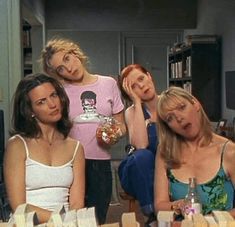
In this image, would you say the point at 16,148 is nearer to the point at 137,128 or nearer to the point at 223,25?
the point at 137,128

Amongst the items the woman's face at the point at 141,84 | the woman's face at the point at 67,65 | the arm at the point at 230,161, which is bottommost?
the arm at the point at 230,161

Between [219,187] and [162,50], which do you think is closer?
[219,187]

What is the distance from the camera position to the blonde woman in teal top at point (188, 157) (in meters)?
1.65

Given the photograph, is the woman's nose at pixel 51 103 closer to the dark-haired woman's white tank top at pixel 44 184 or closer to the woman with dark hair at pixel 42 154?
the woman with dark hair at pixel 42 154

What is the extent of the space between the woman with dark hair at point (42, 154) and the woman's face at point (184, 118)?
1.12 ft

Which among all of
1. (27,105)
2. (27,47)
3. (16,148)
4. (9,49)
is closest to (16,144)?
(16,148)

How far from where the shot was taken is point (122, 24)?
6086 millimetres

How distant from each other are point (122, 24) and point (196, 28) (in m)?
0.89

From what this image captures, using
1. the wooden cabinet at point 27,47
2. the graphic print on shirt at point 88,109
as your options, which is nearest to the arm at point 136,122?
the graphic print on shirt at point 88,109

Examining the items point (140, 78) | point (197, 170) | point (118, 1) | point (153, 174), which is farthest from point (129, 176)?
point (118, 1)

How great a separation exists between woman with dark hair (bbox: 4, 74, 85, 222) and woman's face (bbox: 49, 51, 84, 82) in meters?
0.29

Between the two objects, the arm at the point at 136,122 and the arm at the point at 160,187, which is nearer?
the arm at the point at 160,187

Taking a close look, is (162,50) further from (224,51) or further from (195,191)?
(195,191)

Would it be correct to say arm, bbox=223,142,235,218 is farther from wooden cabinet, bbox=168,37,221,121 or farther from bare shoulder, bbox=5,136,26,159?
wooden cabinet, bbox=168,37,221,121
